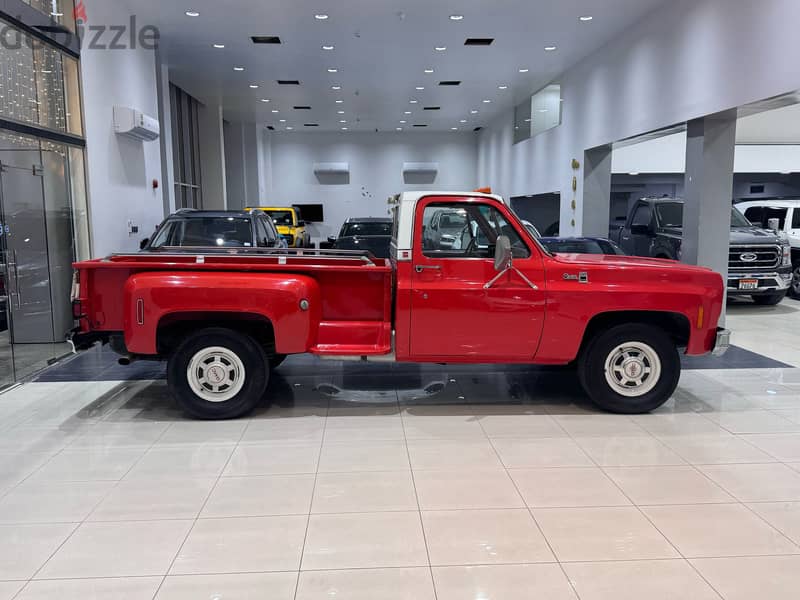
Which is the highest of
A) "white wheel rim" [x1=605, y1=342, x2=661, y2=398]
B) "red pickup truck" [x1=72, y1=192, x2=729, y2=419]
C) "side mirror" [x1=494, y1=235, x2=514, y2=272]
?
"side mirror" [x1=494, y1=235, x2=514, y2=272]

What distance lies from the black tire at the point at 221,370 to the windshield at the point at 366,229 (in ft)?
27.5

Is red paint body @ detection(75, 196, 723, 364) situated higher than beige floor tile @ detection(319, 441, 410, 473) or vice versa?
red paint body @ detection(75, 196, 723, 364)

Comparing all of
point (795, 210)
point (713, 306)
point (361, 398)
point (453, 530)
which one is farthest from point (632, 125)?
point (453, 530)

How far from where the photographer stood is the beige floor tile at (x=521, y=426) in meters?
5.08

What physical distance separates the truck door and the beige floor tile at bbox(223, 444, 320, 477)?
1268 mm

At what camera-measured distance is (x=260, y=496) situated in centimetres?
A: 397

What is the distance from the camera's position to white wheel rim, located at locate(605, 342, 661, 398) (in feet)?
17.9

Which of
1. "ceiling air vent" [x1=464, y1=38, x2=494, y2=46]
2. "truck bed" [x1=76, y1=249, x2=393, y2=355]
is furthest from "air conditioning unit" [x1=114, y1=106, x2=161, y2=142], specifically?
Answer: "ceiling air vent" [x1=464, y1=38, x2=494, y2=46]

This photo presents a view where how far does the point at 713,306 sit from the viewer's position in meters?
5.41

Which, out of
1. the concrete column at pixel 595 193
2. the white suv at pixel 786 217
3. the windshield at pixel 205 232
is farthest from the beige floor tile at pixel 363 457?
the white suv at pixel 786 217

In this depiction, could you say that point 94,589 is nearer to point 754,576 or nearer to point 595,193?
point 754,576

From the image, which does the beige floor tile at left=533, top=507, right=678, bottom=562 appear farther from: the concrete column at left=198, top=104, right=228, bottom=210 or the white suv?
the concrete column at left=198, top=104, right=228, bottom=210

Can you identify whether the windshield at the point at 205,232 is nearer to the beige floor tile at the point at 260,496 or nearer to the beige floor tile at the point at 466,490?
the beige floor tile at the point at 260,496

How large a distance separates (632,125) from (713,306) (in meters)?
6.15
